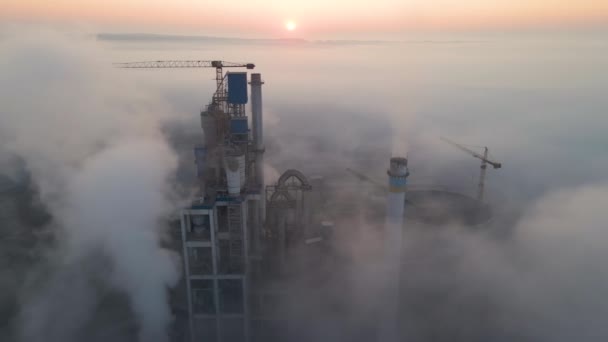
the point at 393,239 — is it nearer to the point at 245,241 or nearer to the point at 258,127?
the point at 245,241

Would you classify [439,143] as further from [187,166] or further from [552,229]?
[187,166]

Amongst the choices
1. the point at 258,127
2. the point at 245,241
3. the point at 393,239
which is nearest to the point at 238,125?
the point at 258,127

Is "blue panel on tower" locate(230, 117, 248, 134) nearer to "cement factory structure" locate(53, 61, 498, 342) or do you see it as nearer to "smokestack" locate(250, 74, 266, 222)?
"cement factory structure" locate(53, 61, 498, 342)

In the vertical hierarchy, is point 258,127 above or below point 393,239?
above

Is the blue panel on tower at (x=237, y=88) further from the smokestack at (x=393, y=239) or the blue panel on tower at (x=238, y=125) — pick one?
the smokestack at (x=393, y=239)

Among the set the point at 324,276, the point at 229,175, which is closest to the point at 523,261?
the point at 324,276
